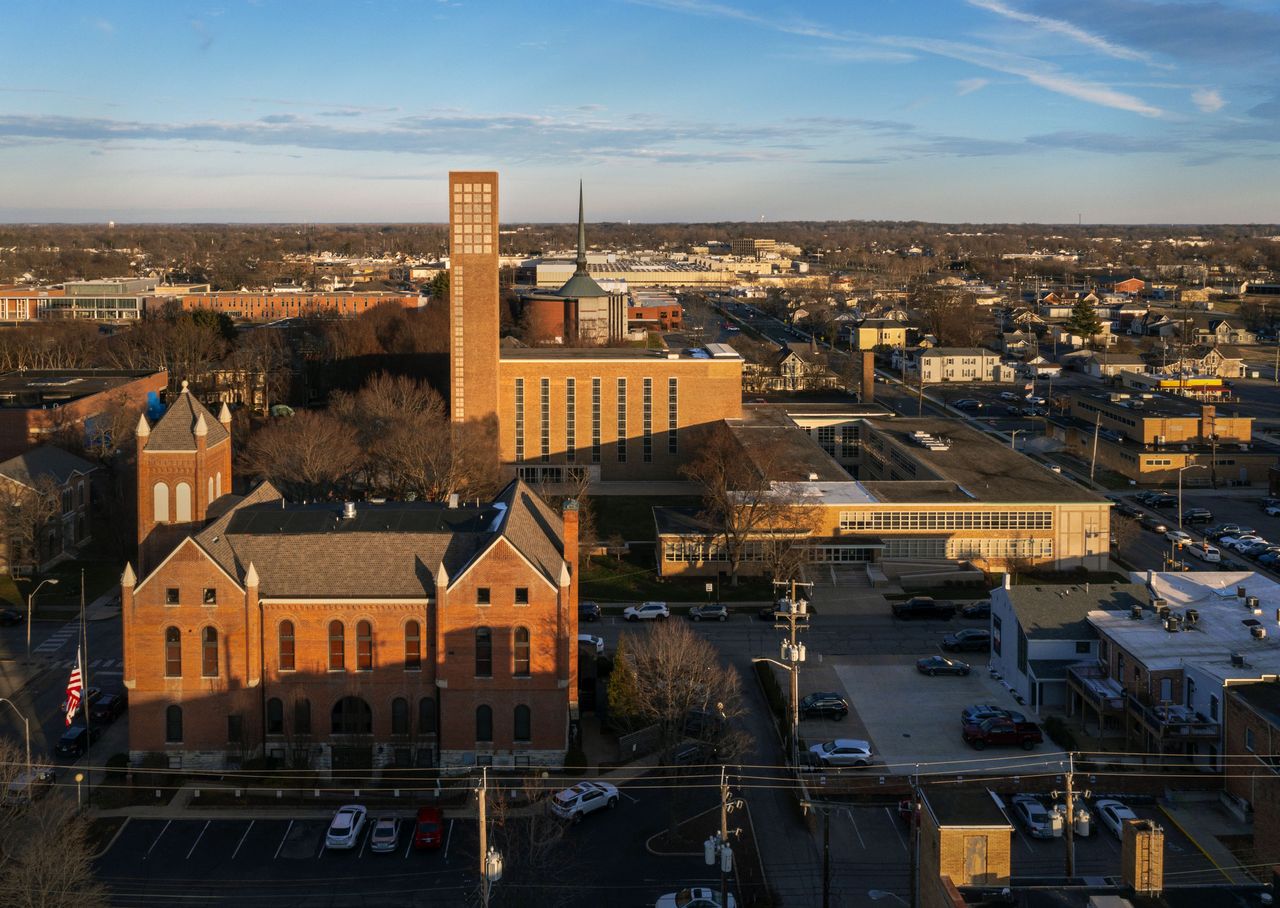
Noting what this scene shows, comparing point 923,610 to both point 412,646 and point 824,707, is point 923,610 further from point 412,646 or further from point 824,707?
point 412,646

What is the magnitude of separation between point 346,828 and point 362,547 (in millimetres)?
9060

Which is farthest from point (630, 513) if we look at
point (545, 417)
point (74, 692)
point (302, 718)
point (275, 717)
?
point (74, 692)

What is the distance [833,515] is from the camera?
209ft

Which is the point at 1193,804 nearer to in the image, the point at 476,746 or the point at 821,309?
the point at 476,746

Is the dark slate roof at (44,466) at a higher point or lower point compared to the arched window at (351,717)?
higher

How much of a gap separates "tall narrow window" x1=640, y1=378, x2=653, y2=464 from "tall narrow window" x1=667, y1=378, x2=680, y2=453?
1210mm

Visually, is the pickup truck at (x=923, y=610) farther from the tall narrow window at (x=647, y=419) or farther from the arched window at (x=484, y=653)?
the tall narrow window at (x=647, y=419)

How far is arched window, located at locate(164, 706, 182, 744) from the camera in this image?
39375 mm

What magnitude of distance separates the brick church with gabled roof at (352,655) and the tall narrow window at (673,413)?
154ft

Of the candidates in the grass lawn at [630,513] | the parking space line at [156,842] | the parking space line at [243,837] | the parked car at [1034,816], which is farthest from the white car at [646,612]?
the parking space line at [156,842]

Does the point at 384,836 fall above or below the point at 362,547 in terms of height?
below

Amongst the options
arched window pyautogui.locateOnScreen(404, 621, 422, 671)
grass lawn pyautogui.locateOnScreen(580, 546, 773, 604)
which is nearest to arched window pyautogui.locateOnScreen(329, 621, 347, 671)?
arched window pyautogui.locateOnScreen(404, 621, 422, 671)

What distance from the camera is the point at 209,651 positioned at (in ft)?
128

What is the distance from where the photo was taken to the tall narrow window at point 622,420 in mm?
86312
